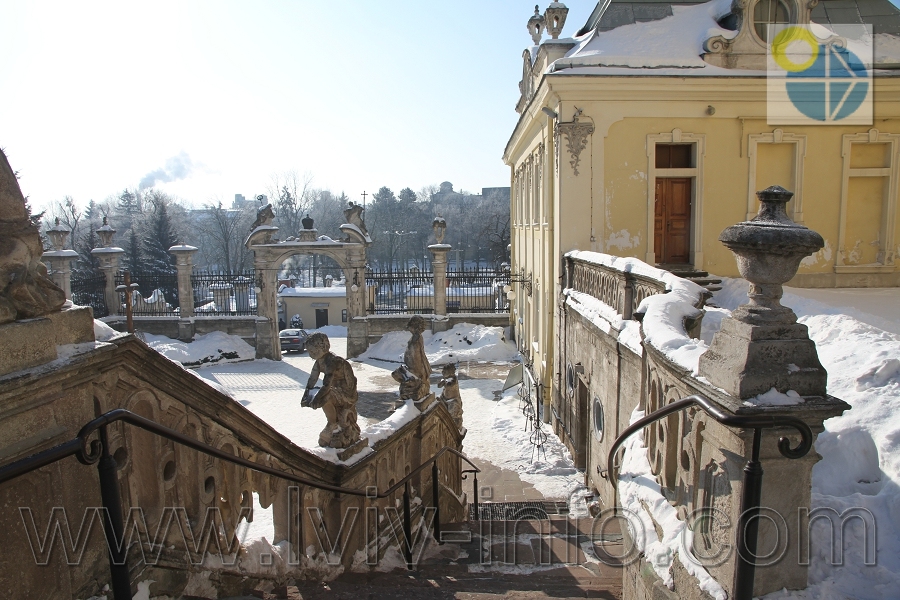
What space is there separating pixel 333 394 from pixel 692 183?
32.2 feet

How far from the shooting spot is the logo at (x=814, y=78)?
11.4m

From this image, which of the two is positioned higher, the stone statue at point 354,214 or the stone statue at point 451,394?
the stone statue at point 354,214

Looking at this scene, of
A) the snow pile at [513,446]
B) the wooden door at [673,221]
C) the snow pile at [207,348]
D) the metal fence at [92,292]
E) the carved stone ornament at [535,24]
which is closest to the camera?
the snow pile at [513,446]

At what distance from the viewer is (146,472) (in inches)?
131

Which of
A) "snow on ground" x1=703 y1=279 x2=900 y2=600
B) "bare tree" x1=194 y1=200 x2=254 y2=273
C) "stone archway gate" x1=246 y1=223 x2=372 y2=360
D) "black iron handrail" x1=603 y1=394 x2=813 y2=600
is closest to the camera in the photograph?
"black iron handrail" x1=603 y1=394 x2=813 y2=600

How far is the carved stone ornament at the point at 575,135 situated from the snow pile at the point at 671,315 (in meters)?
4.27

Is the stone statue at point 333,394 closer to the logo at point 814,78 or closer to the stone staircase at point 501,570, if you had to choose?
the stone staircase at point 501,570

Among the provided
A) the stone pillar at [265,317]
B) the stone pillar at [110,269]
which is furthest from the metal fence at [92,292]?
the stone pillar at [265,317]

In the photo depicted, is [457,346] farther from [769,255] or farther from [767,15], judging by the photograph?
[769,255]

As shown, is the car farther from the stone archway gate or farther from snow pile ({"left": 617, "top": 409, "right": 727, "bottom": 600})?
snow pile ({"left": 617, "top": 409, "right": 727, "bottom": 600})

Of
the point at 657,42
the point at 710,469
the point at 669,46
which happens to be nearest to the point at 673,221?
the point at 669,46

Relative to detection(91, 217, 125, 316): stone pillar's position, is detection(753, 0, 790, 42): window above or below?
above

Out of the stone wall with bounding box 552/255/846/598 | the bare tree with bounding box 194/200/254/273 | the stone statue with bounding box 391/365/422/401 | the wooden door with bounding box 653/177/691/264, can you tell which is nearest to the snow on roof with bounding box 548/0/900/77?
the wooden door with bounding box 653/177/691/264

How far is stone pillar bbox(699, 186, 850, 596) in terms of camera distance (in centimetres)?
246
